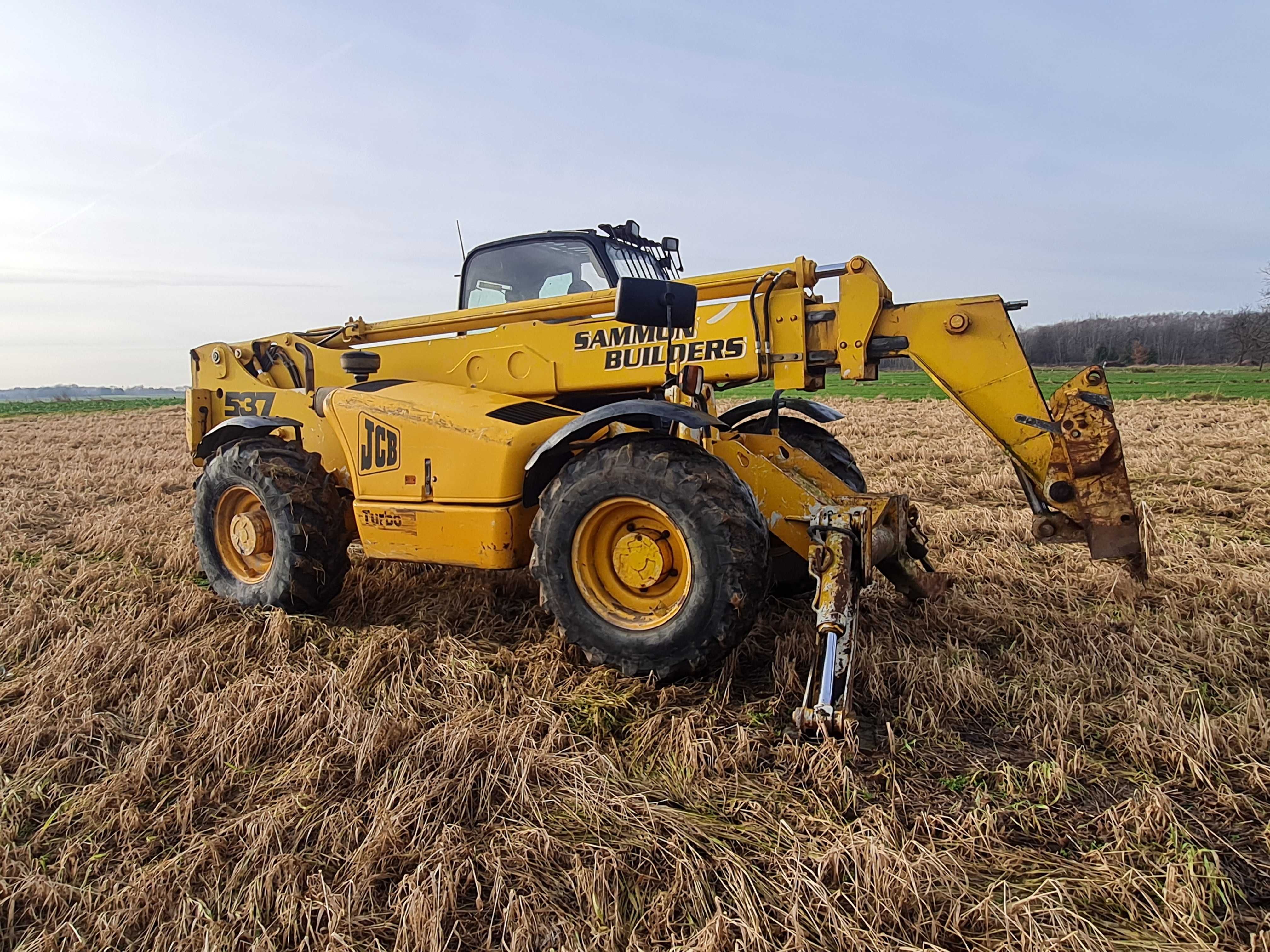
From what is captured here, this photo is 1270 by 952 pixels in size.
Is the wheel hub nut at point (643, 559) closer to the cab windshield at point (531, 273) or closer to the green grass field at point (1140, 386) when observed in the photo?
the cab windshield at point (531, 273)

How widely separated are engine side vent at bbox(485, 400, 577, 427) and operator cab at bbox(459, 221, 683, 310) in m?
1.27

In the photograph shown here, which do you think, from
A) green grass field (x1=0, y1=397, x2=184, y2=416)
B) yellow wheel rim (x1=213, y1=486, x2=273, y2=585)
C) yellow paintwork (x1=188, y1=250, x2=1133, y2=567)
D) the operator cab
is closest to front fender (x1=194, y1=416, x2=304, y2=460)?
yellow paintwork (x1=188, y1=250, x2=1133, y2=567)

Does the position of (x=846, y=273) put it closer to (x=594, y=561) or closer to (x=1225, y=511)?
(x=594, y=561)

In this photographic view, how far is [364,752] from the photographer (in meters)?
3.14

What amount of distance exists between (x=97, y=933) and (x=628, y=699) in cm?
204

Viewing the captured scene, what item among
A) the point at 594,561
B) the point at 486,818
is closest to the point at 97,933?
the point at 486,818

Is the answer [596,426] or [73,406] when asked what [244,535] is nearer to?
[596,426]

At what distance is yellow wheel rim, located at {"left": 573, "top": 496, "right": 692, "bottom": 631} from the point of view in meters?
3.73

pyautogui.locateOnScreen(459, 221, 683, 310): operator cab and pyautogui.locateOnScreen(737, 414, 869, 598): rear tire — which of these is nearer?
pyautogui.locateOnScreen(737, 414, 869, 598): rear tire

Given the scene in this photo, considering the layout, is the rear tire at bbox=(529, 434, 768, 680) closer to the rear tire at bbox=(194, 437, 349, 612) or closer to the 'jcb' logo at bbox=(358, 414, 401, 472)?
the 'jcb' logo at bbox=(358, 414, 401, 472)

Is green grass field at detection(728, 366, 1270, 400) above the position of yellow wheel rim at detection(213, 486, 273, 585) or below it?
above

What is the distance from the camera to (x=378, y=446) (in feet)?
15.5

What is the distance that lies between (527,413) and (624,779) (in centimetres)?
231

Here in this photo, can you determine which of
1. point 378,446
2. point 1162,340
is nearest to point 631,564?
point 378,446
